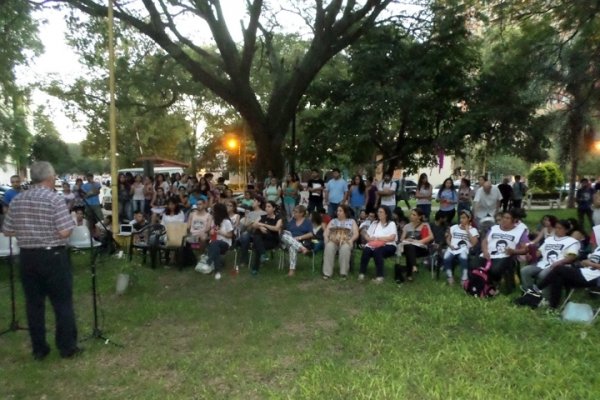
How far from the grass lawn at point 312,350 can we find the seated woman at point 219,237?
1.12 m

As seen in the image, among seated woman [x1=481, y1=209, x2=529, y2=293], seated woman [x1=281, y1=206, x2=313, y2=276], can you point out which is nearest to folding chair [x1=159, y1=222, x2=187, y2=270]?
seated woman [x1=281, y1=206, x2=313, y2=276]

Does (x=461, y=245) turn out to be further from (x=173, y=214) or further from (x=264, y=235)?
(x=173, y=214)

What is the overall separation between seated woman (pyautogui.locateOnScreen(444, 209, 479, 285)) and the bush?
19.5 meters

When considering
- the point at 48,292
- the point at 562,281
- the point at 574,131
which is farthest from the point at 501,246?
the point at 574,131

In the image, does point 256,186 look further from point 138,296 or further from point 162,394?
point 162,394

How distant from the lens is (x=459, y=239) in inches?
297

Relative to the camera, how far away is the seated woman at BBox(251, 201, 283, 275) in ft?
27.1

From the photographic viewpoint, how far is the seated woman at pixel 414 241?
7.63 meters

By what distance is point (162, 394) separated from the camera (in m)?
3.94

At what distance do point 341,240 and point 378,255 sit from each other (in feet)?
2.20

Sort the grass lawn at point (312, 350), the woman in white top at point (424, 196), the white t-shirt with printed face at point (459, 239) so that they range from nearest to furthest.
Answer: the grass lawn at point (312, 350), the white t-shirt with printed face at point (459, 239), the woman in white top at point (424, 196)

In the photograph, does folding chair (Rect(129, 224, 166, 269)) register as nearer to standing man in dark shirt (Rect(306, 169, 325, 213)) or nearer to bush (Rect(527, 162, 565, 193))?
standing man in dark shirt (Rect(306, 169, 325, 213))

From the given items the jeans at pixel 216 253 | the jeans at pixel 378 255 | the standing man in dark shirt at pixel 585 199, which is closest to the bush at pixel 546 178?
the standing man in dark shirt at pixel 585 199

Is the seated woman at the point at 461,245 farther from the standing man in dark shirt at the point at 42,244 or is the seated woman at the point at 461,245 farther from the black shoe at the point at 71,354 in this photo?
the standing man in dark shirt at the point at 42,244
